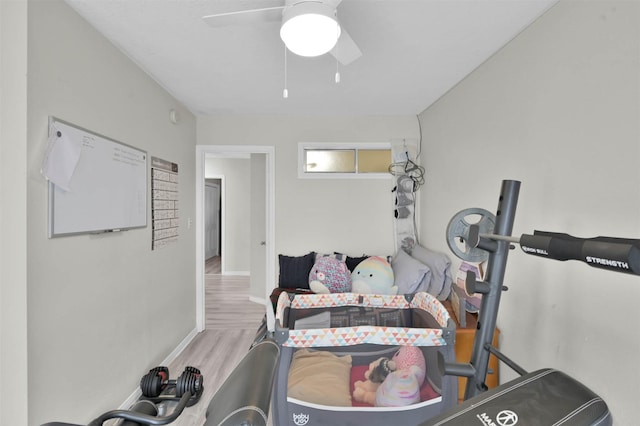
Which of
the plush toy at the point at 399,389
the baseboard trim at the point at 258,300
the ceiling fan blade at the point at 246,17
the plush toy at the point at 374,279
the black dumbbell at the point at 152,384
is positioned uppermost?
the ceiling fan blade at the point at 246,17

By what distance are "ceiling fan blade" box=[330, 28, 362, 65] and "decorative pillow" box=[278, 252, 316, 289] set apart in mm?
2080

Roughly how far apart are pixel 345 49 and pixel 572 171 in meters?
1.26

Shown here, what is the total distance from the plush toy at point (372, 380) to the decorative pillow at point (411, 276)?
47.0 inches

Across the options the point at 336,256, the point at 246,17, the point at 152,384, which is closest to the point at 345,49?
the point at 246,17

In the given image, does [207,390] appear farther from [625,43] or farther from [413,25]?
[625,43]

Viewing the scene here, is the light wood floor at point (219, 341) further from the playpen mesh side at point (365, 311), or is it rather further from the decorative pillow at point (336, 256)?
the decorative pillow at point (336, 256)

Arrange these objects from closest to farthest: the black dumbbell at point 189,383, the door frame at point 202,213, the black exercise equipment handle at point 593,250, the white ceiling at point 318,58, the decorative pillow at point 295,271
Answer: the black exercise equipment handle at point 593,250, the white ceiling at point 318,58, the black dumbbell at point 189,383, the decorative pillow at point 295,271, the door frame at point 202,213

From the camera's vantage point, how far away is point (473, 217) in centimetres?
219

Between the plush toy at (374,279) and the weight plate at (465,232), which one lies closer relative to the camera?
the weight plate at (465,232)

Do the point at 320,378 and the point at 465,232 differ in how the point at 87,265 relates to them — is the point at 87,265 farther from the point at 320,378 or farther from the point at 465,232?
the point at 465,232

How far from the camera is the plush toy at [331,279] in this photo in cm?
283

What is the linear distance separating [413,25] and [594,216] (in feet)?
4.31

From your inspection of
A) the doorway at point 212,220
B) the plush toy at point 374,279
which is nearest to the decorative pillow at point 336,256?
the plush toy at point 374,279

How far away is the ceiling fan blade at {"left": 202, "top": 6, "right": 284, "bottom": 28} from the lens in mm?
1306
